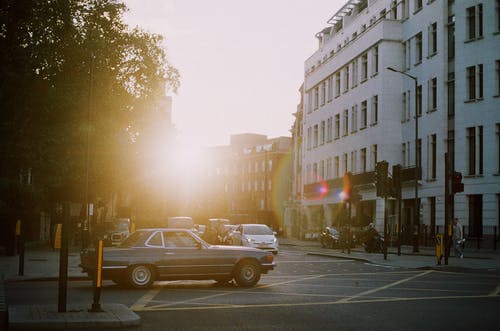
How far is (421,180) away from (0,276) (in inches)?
1418

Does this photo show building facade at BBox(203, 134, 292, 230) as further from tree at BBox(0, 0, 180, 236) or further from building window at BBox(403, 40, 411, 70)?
tree at BBox(0, 0, 180, 236)

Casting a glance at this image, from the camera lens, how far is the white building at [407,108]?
4484cm

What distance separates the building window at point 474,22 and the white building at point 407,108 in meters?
0.06

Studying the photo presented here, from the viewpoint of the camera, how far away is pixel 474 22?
4603 cm

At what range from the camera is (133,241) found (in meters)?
18.7

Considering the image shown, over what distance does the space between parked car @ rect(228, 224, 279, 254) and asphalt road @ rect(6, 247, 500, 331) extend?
13364 mm

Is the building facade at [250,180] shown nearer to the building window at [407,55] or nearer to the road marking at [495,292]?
the building window at [407,55]

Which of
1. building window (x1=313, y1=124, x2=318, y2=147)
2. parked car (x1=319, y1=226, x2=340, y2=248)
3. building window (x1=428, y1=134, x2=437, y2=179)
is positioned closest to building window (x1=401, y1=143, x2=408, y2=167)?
building window (x1=428, y1=134, x2=437, y2=179)

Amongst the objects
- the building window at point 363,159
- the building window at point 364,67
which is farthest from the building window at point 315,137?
the building window at point 364,67

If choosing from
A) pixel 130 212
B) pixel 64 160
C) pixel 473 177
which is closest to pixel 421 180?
pixel 473 177

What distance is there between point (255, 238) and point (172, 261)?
18.9m

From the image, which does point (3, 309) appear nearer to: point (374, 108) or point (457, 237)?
point (457, 237)

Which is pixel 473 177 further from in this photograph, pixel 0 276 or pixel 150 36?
pixel 0 276

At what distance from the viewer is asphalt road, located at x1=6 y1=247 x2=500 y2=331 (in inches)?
475
